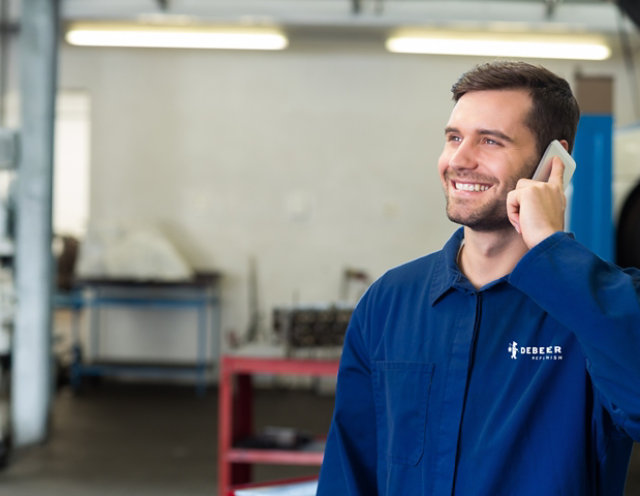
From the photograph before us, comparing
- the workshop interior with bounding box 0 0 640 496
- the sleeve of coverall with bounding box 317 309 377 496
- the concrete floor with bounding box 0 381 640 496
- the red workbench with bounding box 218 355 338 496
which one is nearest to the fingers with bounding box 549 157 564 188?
the sleeve of coverall with bounding box 317 309 377 496

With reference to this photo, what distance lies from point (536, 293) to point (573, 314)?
0.07m

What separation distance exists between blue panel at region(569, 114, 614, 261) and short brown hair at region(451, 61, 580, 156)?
281cm

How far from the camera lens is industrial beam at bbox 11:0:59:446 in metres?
5.55

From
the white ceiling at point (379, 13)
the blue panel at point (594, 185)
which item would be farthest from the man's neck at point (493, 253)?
the white ceiling at point (379, 13)

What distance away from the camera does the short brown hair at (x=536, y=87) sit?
1.40 m

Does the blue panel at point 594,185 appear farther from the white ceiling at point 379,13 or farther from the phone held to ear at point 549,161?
the phone held to ear at point 549,161

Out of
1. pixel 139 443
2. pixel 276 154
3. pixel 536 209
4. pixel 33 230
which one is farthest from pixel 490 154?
pixel 276 154

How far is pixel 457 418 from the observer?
1360 millimetres

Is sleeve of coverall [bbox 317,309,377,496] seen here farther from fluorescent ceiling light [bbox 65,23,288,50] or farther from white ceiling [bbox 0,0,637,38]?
fluorescent ceiling light [bbox 65,23,288,50]

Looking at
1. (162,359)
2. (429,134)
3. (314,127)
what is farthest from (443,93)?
(162,359)

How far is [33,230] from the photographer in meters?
5.55

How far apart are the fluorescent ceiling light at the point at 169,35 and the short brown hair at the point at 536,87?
5.49 metres

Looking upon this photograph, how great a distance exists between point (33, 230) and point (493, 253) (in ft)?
15.4

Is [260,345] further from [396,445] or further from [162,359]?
[162,359]
